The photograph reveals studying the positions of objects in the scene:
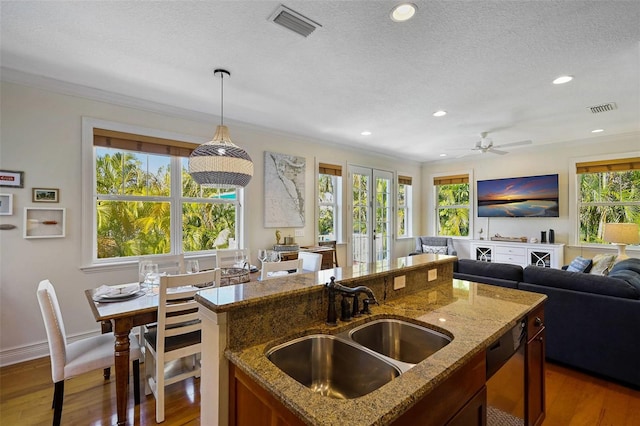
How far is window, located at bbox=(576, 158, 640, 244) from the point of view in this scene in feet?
15.5

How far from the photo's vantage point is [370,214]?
19.8 ft

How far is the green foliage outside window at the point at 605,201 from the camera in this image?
4746 mm

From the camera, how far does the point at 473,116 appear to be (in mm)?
3879

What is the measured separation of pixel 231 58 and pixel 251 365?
2.38m

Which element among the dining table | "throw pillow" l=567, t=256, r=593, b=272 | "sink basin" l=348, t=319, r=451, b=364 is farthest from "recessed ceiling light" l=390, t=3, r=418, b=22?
"throw pillow" l=567, t=256, r=593, b=272

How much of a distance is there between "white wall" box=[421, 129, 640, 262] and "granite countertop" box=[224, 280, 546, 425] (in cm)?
448

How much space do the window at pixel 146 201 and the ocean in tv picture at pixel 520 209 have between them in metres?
5.21

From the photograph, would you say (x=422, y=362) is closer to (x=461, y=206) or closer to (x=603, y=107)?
(x=603, y=107)

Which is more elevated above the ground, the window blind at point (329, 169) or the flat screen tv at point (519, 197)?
the window blind at point (329, 169)

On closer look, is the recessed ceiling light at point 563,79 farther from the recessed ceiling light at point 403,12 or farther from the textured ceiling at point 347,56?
the recessed ceiling light at point 403,12

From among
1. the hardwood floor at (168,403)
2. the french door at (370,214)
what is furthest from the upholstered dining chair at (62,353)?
the french door at (370,214)

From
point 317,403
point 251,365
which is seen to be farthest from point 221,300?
point 317,403

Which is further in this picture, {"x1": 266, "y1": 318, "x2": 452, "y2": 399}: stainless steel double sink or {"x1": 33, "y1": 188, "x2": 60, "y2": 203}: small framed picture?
{"x1": 33, "y1": 188, "x2": 60, "y2": 203}: small framed picture

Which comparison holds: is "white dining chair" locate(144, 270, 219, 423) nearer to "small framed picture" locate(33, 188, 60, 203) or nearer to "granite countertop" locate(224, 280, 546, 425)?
"granite countertop" locate(224, 280, 546, 425)
